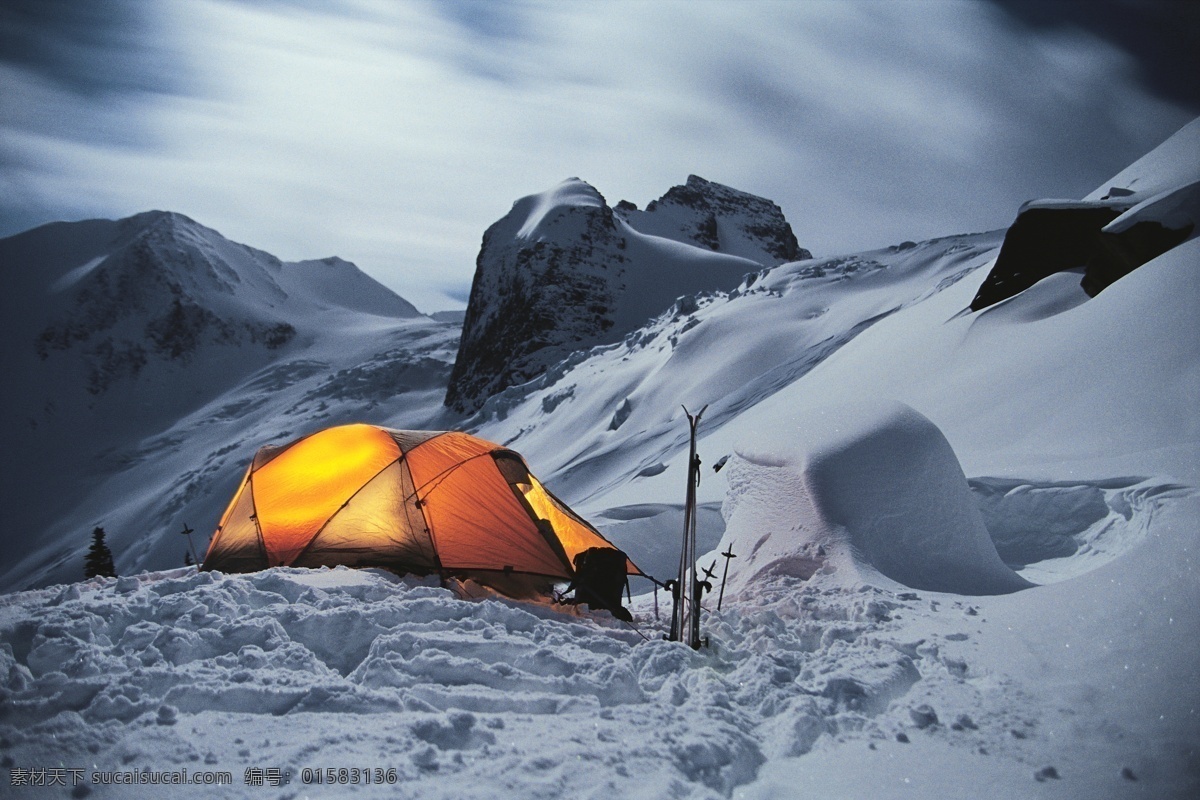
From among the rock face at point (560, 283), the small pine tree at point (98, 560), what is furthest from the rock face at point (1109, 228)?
the rock face at point (560, 283)

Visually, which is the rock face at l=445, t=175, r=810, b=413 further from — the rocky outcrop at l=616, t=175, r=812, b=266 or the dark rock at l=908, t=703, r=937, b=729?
the dark rock at l=908, t=703, r=937, b=729

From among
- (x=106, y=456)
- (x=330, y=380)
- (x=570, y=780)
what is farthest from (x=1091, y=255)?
(x=106, y=456)

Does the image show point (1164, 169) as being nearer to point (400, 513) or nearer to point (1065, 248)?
point (1065, 248)

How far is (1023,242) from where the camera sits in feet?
41.9

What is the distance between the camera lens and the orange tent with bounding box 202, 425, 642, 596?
577 centimetres

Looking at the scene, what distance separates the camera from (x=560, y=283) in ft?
173

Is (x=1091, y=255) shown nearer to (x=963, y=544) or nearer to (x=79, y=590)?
(x=963, y=544)

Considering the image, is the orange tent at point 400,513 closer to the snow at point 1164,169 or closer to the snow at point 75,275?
the snow at point 1164,169

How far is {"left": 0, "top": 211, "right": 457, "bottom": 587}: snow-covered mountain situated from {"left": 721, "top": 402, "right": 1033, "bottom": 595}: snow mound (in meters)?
39.7

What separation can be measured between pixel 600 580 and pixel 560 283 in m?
48.3

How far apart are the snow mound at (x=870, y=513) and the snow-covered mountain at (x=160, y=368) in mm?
39654

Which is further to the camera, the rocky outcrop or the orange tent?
the rocky outcrop

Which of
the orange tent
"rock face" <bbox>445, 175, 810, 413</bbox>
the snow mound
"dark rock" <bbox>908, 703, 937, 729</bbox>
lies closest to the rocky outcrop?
"rock face" <bbox>445, 175, 810, 413</bbox>

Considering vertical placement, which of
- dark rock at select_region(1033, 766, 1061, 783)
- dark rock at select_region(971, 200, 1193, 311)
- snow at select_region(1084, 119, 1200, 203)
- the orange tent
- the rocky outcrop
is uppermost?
the rocky outcrop
